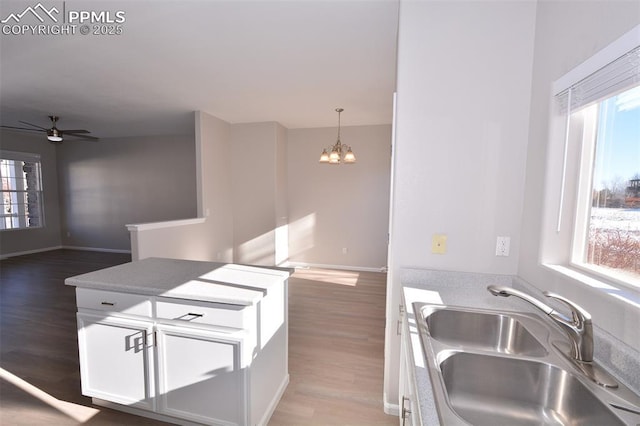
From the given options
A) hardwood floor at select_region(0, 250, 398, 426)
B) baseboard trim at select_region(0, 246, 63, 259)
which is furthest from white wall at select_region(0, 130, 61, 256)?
hardwood floor at select_region(0, 250, 398, 426)

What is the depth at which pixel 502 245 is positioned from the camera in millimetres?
1550

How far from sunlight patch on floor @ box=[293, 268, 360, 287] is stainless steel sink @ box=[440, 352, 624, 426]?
3.27 meters

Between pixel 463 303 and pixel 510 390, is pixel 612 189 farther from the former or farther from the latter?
pixel 510 390

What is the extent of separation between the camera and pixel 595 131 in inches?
45.6

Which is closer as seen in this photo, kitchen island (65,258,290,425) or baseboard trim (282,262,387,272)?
kitchen island (65,258,290,425)

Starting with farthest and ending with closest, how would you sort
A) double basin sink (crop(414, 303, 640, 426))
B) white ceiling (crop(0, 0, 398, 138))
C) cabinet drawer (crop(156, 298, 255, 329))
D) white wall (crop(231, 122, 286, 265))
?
white wall (crop(231, 122, 286, 265)) < white ceiling (crop(0, 0, 398, 138)) < cabinet drawer (crop(156, 298, 255, 329)) < double basin sink (crop(414, 303, 640, 426))

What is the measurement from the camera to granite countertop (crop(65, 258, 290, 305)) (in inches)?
54.2

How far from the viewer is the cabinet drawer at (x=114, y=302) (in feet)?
4.84

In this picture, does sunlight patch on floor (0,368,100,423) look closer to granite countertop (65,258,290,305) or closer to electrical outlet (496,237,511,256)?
granite countertop (65,258,290,305)

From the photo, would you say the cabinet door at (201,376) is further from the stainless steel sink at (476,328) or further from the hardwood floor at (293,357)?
the stainless steel sink at (476,328)

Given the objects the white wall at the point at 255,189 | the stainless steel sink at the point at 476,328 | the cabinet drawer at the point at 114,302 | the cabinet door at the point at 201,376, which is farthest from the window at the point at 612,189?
the white wall at the point at 255,189

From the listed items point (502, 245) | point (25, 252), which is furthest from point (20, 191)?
point (502, 245)

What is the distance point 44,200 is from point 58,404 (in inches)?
270

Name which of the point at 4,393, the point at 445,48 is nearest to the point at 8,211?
the point at 4,393
